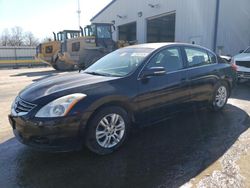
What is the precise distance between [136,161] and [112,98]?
0.93 meters

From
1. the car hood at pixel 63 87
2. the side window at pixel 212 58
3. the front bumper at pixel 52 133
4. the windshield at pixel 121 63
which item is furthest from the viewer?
the side window at pixel 212 58

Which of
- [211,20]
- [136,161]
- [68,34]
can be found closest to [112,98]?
[136,161]

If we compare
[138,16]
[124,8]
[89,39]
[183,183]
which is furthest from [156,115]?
[124,8]

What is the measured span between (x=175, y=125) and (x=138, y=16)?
708 inches

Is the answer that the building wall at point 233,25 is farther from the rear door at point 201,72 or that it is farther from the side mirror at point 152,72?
the side mirror at point 152,72

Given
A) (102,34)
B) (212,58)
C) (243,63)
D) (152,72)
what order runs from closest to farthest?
1. (152,72)
2. (212,58)
3. (243,63)
4. (102,34)

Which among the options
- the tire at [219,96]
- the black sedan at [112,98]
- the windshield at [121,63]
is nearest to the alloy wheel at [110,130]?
the black sedan at [112,98]

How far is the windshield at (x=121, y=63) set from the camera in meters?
3.83

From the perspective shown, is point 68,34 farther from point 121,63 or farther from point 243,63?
point 121,63

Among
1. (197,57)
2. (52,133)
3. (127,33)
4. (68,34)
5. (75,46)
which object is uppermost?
(127,33)

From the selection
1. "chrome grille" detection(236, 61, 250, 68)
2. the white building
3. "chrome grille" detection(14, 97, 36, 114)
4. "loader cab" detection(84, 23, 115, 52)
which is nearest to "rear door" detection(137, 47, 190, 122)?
"chrome grille" detection(14, 97, 36, 114)

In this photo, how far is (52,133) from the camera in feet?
9.66

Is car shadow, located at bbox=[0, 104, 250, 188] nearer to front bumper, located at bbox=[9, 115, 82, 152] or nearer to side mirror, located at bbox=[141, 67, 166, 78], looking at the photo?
front bumper, located at bbox=[9, 115, 82, 152]

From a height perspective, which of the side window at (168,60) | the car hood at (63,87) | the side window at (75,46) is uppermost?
the side window at (75,46)
